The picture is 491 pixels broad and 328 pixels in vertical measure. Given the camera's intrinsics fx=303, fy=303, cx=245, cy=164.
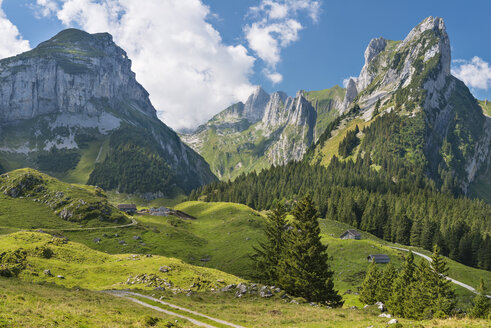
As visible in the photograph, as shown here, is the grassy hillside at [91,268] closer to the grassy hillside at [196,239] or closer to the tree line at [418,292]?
the grassy hillside at [196,239]

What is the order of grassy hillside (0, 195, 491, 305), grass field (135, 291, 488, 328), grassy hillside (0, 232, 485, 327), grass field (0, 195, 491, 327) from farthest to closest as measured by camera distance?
grassy hillside (0, 195, 491, 305) < grass field (0, 195, 491, 327) < grass field (135, 291, 488, 328) < grassy hillside (0, 232, 485, 327)

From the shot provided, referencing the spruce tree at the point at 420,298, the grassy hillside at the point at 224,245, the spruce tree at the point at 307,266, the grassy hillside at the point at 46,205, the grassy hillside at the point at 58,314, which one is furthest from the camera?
the grassy hillside at the point at 46,205

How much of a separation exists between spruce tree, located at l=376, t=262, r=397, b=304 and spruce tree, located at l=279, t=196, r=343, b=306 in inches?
912

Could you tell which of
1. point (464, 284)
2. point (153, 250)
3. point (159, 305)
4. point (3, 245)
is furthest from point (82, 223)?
point (464, 284)

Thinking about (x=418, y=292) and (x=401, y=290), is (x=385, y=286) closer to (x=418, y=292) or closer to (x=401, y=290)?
(x=401, y=290)

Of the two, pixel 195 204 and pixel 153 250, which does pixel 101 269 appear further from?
pixel 195 204

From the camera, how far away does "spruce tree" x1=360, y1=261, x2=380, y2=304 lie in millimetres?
63625

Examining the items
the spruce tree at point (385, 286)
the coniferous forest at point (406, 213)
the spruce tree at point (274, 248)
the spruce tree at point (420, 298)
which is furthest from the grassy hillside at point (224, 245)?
the coniferous forest at point (406, 213)

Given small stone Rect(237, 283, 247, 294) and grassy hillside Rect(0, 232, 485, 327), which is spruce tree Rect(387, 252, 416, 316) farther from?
small stone Rect(237, 283, 247, 294)

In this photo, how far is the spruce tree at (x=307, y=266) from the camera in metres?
41.8

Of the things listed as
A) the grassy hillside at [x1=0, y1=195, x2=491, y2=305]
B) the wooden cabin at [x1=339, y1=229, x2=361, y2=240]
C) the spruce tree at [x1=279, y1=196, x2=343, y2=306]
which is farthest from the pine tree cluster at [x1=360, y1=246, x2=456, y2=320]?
the wooden cabin at [x1=339, y1=229, x2=361, y2=240]

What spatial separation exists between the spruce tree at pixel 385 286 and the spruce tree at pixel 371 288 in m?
1.41

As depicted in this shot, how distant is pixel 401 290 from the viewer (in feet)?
187

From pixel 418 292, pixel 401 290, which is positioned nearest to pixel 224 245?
pixel 401 290
